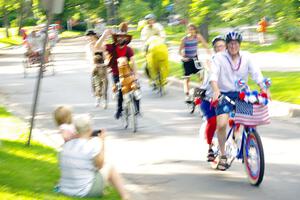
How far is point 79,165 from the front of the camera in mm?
7090

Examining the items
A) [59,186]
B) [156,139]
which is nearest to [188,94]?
[156,139]

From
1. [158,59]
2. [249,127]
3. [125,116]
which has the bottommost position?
[125,116]

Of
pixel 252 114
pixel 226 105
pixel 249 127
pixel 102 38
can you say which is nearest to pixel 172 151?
pixel 226 105

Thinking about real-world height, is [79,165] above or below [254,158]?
above

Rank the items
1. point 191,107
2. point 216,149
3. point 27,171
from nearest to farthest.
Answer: point 27,171
point 216,149
point 191,107

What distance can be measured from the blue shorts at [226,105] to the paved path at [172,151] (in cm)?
88

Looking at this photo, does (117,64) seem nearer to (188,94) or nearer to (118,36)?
(118,36)

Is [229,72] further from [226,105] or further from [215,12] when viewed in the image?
[215,12]

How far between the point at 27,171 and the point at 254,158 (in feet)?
9.17

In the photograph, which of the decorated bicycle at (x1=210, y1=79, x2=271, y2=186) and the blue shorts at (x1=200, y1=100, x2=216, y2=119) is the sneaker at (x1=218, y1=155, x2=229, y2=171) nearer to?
the decorated bicycle at (x1=210, y1=79, x2=271, y2=186)

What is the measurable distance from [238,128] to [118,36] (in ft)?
17.7

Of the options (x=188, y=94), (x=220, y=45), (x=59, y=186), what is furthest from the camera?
(x=188, y=94)

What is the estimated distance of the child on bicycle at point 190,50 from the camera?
612 inches

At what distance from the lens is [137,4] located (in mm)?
41219
